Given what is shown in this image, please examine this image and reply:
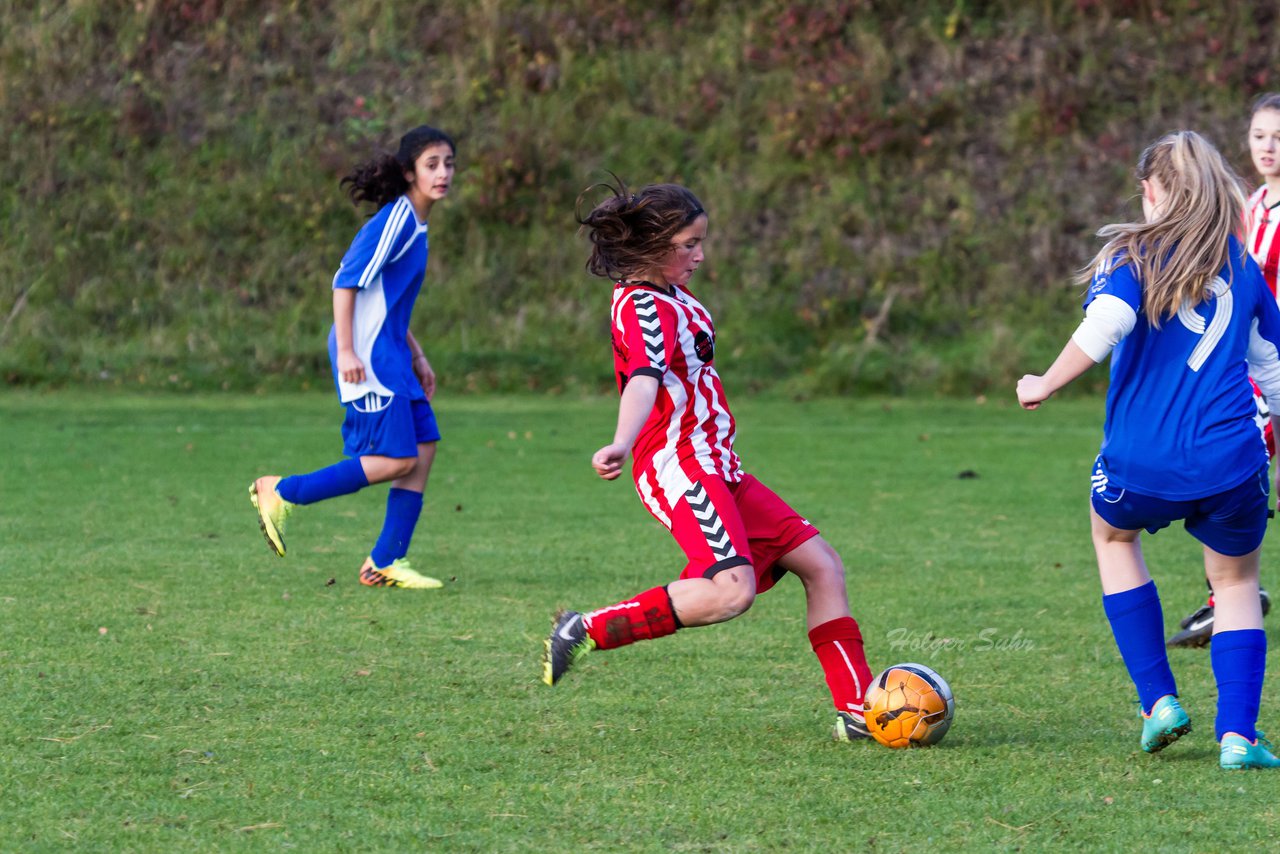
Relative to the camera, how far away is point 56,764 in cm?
399

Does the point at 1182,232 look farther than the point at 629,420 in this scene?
No

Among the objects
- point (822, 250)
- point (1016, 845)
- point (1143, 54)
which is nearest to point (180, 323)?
point (822, 250)

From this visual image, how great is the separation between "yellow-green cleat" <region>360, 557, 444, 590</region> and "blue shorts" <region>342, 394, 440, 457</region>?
464 mm

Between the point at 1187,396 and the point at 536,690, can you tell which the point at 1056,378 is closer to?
the point at 1187,396

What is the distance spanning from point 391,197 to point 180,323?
12.3 meters

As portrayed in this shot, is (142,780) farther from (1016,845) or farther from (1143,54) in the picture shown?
(1143,54)

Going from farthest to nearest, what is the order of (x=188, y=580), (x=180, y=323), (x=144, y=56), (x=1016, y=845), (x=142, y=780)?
(x=144, y=56) → (x=180, y=323) → (x=188, y=580) → (x=142, y=780) → (x=1016, y=845)

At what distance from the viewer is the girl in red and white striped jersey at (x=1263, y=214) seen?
18.0 ft

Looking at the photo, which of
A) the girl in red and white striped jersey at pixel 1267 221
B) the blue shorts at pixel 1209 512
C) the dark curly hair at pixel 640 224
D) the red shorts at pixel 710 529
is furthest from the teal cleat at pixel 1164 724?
the girl in red and white striped jersey at pixel 1267 221

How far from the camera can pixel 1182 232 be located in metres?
3.98

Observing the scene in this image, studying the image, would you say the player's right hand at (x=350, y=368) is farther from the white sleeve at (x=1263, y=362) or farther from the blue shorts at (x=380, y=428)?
the white sleeve at (x=1263, y=362)

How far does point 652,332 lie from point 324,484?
294 centimetres

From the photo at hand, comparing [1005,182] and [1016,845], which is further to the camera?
[1005,182]

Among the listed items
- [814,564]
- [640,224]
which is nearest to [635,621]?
[814,564]
